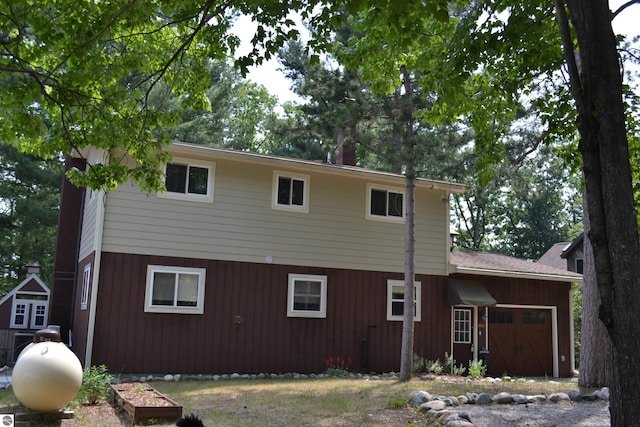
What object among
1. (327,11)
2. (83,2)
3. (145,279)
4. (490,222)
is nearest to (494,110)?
(327,11)

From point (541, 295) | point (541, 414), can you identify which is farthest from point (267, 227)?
point (541, 295)

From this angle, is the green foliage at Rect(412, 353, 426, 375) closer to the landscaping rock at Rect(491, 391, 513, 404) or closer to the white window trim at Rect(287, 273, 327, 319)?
the white window trim at Rect(287, 273, 327, 319)

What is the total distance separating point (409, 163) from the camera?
13320 mm

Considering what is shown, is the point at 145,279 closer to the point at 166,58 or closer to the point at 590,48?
the point at 166,58

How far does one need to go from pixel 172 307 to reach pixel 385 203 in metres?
6.52

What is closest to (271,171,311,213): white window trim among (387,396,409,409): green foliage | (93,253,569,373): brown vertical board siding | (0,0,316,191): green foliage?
(93,253,569,373): brown vertical board siding

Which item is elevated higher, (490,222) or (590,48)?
(490,222)

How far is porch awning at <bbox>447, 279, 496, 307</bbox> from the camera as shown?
1603 centimetres

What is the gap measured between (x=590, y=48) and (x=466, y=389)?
7902 millimetres

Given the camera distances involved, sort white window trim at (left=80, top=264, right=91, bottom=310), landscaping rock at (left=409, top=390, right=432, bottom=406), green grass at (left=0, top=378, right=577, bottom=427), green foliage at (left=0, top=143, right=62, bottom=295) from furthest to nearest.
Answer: green foliage at (left=0, top=143, right=62, bottom=295) → white window trim at (left=80, top=264, right=91, bottom=310) → landscaping rock at (left=409, top=390, right=432, bottom=406) → green grass at (left=0, top=378, right=577, bottom=427)

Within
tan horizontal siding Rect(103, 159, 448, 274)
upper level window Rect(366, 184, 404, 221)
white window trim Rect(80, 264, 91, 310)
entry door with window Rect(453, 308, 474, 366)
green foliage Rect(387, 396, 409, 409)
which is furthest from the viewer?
entry door with window Rect(453, 308, 474, 366)

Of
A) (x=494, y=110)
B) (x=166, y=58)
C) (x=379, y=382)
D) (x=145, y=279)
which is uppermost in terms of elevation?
(x=166, y=58)

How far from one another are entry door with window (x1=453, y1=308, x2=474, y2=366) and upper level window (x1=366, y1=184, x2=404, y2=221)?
3306 mm

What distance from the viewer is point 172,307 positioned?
13.6 meters
